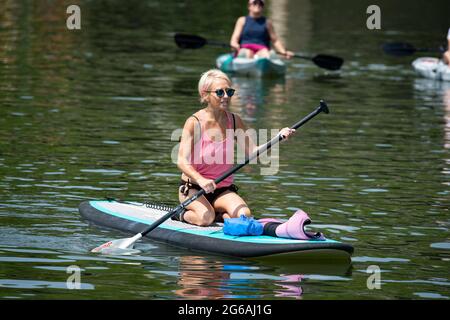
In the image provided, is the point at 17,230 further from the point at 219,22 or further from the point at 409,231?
the point at 219,22

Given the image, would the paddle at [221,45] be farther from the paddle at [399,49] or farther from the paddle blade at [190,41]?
the paddle at [399,49]

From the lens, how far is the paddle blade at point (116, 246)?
1208 centimetres

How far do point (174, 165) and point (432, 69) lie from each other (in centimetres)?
1218

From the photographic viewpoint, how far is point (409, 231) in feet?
43.3

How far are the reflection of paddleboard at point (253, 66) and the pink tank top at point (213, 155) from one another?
14.1 m

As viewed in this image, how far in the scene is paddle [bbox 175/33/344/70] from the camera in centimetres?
2663

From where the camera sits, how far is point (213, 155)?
1273 centimetres

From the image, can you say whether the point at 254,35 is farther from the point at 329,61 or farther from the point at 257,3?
the point at 329,61

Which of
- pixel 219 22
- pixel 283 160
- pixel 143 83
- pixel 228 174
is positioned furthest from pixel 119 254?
pixel 219 22

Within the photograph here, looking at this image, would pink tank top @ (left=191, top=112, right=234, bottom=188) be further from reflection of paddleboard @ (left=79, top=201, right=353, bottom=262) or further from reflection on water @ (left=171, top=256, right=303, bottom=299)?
reflection on water @ (left=171, top=256, right=303, bottom=299)

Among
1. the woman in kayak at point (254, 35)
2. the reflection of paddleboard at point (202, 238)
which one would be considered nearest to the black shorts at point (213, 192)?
the reflection of paddleboard at point (202, 238)

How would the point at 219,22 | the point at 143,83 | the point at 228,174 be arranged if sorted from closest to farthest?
1. the point at 228,174
2. the point at 143,83
3. the point at 219,22

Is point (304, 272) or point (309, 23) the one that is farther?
point (309, 23)

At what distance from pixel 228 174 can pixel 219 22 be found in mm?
27266
